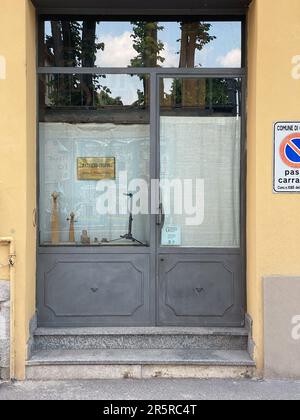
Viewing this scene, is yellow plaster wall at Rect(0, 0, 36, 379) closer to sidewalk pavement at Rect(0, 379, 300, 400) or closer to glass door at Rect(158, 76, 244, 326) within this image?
sidewalk pavement at Rect(0, 379, 300, 400)

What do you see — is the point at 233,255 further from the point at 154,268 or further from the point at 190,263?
the point at 154,268

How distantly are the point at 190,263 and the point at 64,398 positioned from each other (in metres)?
1.79

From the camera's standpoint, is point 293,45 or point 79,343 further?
point 79,343

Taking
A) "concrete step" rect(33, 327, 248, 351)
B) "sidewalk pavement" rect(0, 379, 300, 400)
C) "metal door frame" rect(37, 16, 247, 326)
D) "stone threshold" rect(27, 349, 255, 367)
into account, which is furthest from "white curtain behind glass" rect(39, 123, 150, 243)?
"sidewalk pavement" rect(0, 379, 300, 400)

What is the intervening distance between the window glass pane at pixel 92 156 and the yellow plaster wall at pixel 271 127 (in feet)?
3.87

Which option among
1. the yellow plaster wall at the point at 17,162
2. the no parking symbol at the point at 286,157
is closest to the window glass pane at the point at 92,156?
the yellow plaster wall at the point at 17,162

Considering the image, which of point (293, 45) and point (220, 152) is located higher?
point (293, 45)

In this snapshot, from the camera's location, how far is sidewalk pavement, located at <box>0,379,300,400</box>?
4.72m

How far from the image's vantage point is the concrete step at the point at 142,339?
17.8ft

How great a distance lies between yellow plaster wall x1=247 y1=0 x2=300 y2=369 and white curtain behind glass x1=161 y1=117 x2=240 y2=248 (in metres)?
0.55

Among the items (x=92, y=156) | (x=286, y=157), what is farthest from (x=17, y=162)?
(x=286, y=157)

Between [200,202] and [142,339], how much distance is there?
1486mm

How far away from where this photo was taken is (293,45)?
5.09 m
